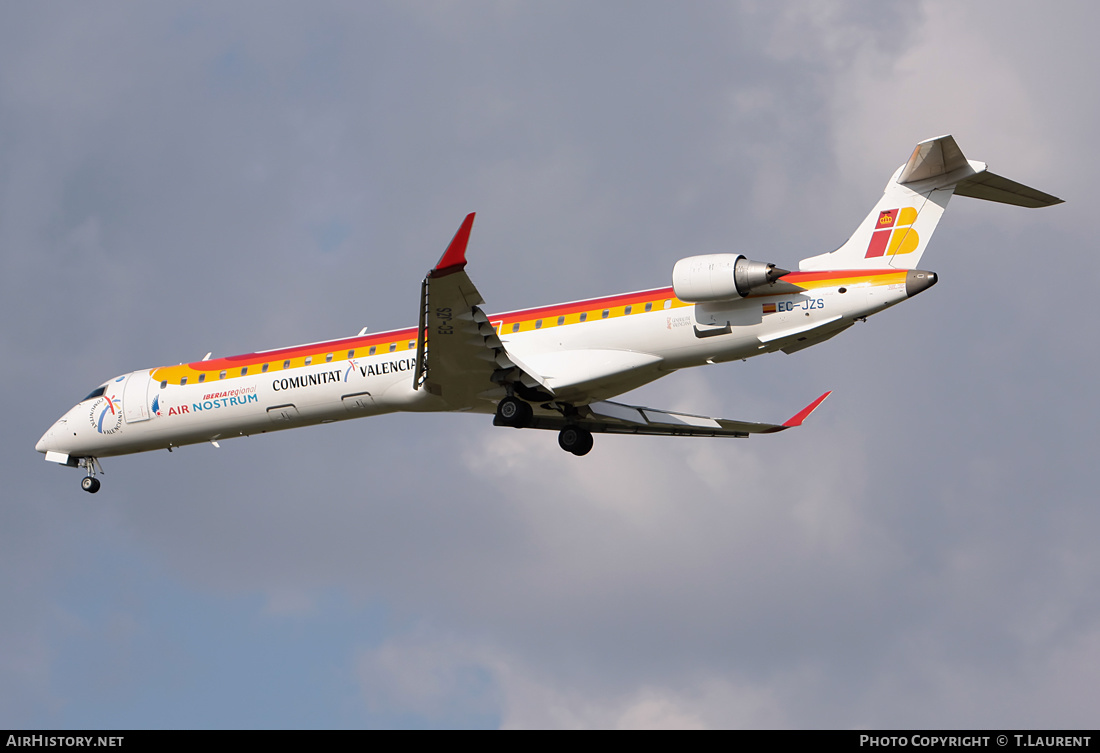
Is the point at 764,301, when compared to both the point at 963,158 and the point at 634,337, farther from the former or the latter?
the point at 963,158

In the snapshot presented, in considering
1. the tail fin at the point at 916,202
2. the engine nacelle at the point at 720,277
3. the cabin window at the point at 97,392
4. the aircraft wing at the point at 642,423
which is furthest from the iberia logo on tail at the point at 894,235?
the cabin window at the point at 97,392

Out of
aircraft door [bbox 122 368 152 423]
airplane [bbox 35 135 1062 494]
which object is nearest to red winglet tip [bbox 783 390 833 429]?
airplane [bbox 35 135 1062 494]

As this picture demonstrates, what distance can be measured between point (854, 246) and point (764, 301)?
2.41 meters

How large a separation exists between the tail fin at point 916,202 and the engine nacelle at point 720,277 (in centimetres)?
160

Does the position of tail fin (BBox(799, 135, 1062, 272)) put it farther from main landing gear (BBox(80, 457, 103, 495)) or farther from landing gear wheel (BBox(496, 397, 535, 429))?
main landing gear (BBox(80, 457, 103, 495))

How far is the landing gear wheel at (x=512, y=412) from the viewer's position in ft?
97.4

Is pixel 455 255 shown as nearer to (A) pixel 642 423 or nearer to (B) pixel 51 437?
(A) pixel 642 423

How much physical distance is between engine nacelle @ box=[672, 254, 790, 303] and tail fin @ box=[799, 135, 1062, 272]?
1600 mm

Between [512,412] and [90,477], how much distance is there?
42.1 ft
